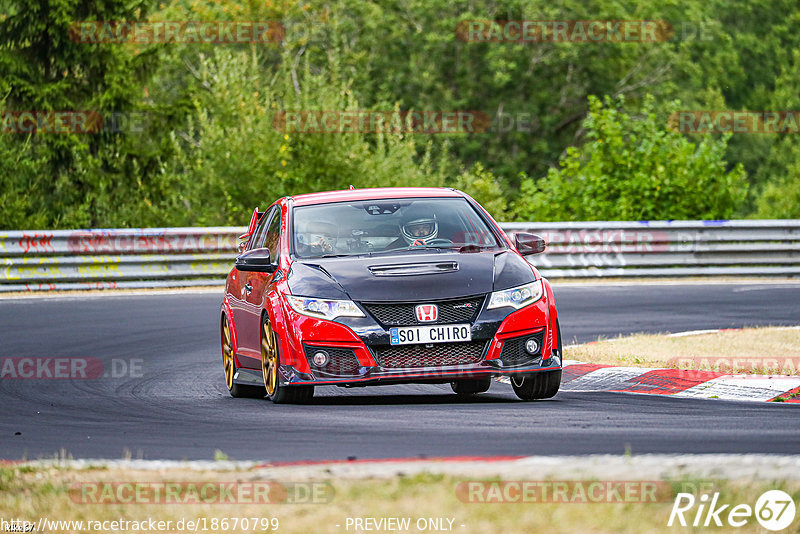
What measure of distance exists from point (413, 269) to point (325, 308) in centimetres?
64

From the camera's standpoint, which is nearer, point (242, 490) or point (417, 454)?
point (242, 490)

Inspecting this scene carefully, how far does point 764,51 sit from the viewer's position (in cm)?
7962

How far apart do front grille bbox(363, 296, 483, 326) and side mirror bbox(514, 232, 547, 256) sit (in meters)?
1.31

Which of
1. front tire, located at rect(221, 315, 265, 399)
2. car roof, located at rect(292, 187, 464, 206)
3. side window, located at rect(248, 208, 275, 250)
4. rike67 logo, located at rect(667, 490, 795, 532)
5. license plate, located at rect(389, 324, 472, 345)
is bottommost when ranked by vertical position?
front tire, located at rect(221, 315, 265, 399)

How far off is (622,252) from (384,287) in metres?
15.4

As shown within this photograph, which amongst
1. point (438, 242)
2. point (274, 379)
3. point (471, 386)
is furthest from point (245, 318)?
point (471, 386)

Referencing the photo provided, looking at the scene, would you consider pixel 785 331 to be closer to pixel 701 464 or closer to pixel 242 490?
pixel 701 464

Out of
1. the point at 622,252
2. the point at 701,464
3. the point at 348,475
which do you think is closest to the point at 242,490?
the point at 348,475

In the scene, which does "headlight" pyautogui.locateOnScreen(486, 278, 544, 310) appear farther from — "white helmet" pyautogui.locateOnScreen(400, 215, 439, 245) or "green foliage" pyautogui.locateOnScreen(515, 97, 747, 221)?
"green foliage" pyautogui.locateOnScreen(515, 97, 747, 221)

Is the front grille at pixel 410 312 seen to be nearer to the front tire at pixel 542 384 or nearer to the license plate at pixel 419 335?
the license plate at pixel 419 335

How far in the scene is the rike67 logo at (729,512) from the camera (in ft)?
16.3

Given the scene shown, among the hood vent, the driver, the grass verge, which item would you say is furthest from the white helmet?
the grass verge

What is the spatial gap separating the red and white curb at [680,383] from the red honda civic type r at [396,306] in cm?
115

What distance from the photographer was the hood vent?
9281 mm
